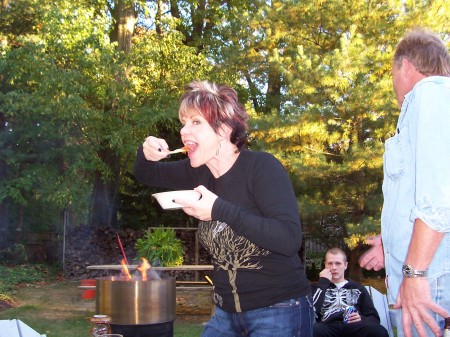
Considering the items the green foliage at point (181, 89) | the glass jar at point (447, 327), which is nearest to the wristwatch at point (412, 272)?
the glass jar at point (447, 327)

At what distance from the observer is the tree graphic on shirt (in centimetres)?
193

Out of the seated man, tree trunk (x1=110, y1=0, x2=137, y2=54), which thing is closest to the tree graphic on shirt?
the seated man

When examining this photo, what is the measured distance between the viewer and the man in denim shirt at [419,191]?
5.00 ft

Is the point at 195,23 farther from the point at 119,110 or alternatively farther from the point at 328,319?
the point at 328,319

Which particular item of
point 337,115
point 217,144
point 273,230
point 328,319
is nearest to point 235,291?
point 273,230

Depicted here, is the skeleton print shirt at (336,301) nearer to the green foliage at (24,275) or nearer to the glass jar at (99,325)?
the glass jar at (99,325)

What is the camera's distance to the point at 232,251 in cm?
195

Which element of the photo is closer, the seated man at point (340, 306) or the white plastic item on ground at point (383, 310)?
the seated man at point (340, 306)

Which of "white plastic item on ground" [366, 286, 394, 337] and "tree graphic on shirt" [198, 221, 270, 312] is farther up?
"tree graphic on shirt" [198, 221, 270, 312]

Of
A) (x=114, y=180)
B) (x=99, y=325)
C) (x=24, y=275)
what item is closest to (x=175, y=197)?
(x=99, y=325)

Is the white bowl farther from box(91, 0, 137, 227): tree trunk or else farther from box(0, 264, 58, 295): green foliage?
box(91, 0, 137, 227): tree trunk

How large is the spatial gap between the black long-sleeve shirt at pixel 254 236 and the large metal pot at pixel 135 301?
2.03m

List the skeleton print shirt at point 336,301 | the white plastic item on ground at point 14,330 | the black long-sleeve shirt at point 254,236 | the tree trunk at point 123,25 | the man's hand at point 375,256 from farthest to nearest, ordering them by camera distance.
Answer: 1. the tree trunk at point 123,25
2. the skeleton print shirt at point 336,301
3. the white plastic item on ground at point 14,330
4. the man's hand at point 375,256
5. the black long-sleeve shirt at point 254,236

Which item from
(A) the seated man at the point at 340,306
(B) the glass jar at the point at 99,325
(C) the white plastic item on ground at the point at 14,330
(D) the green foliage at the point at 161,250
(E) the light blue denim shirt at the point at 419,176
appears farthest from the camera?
(D) the green foliage at the point at 161,250
